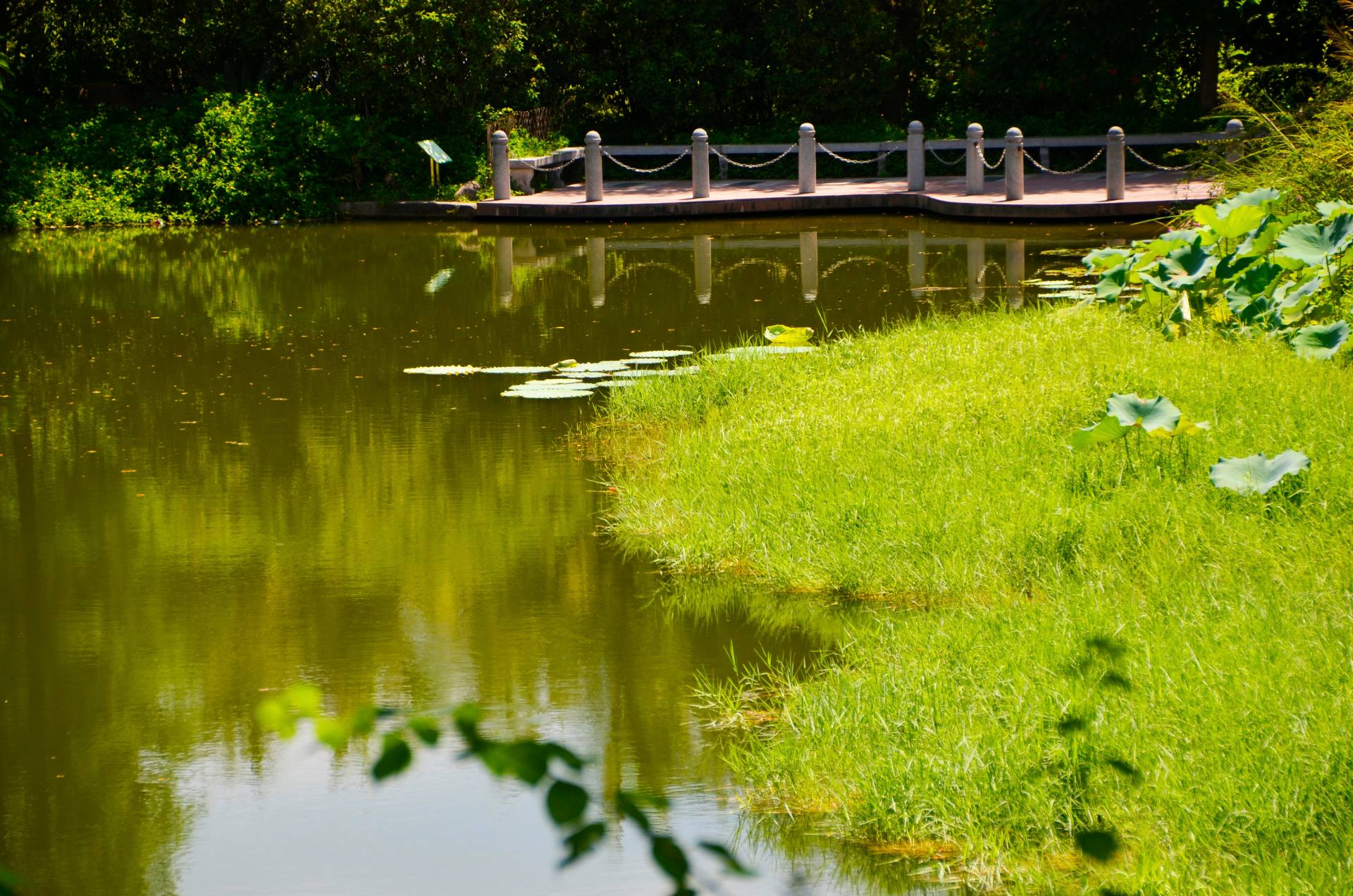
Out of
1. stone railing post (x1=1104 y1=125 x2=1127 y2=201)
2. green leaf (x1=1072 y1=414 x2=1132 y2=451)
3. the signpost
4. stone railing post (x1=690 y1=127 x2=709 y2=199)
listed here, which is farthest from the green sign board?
green leaf (x1=1072 y1=414 x2=1132 y2=451)

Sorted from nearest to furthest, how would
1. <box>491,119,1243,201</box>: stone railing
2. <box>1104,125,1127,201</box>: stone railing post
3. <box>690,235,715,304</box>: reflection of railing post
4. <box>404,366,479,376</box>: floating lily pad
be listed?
<box>404,366,479,376</box>: floating lily pad < <box>690,235,715,304</box>: reflection of railing post < <box>1104,125,1127,201</box>: stone railing post < <box>491,119,1243,201</box>: stone railing

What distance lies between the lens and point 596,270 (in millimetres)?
16906

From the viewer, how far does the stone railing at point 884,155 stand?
2077 cm

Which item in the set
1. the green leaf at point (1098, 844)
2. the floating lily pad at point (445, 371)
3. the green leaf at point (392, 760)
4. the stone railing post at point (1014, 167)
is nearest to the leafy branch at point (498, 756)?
the green leaf at point (392, 760)

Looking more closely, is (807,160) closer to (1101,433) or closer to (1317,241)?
(1317,241)

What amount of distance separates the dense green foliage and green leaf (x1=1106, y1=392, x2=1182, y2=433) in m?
17.8

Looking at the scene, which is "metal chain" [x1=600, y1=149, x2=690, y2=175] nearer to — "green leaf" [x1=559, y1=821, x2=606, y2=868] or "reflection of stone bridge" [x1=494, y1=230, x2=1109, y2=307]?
"reflection of stone bridge" [x1=494, y1=230, x2=1109, y2=307]

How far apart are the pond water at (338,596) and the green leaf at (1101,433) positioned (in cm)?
136

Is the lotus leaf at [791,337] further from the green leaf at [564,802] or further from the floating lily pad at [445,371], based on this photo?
the green leaf at [564,802]

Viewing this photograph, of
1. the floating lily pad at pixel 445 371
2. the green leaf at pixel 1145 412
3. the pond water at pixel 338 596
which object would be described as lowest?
the pond water at pixel 338 596

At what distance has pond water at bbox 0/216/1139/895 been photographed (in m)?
4.77

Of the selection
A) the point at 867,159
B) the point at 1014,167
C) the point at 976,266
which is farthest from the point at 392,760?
the point at 867,159

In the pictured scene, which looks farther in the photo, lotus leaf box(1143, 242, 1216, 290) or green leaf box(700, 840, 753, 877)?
lotus leaf box(1143, 242, 1216, 290)

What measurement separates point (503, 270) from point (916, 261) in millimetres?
4292
